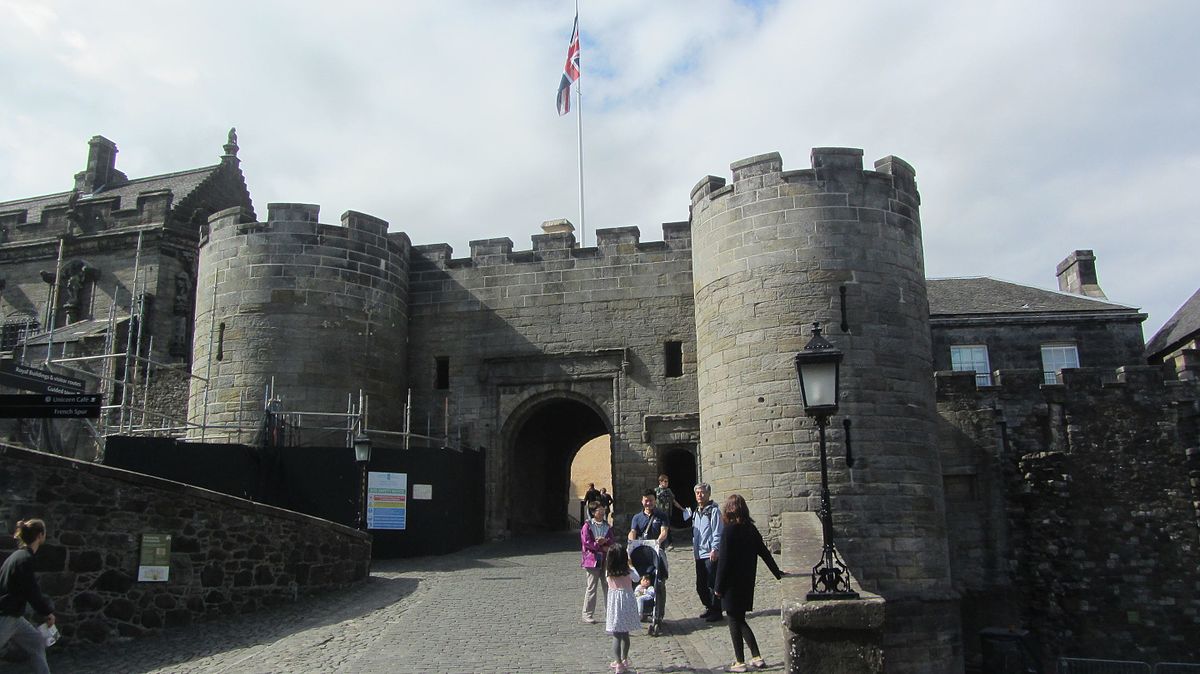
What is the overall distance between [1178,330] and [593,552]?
77.5 ft

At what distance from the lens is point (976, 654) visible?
2027 centimetres

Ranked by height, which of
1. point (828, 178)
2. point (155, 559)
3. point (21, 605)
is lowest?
point (21, 605)

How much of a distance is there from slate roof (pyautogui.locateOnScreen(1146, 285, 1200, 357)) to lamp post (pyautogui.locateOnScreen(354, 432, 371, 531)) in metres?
22.1

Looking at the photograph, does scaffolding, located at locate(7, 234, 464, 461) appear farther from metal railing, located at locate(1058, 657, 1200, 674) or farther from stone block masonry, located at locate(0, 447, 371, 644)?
metal railing, located at locate(1058, 657, 1200, 674)

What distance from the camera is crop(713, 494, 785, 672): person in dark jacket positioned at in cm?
819

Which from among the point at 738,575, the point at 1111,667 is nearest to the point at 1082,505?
the point at 1111,667

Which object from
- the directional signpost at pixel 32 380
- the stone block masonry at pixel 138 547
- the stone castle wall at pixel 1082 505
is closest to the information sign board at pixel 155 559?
the stone block masonry at pixel 138 547

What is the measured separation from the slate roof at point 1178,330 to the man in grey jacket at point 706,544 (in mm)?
20727

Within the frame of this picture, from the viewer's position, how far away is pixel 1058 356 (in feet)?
83.2

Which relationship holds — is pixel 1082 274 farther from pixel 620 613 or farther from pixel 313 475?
pixel 620 613

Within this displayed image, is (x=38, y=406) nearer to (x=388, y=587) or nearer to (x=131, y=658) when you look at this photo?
(x=131, y=658)

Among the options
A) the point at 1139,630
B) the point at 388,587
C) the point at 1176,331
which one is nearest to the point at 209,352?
the point at 388,587

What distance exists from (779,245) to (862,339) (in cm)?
214

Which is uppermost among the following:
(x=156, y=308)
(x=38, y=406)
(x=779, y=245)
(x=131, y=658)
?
(x=156, y=308)
